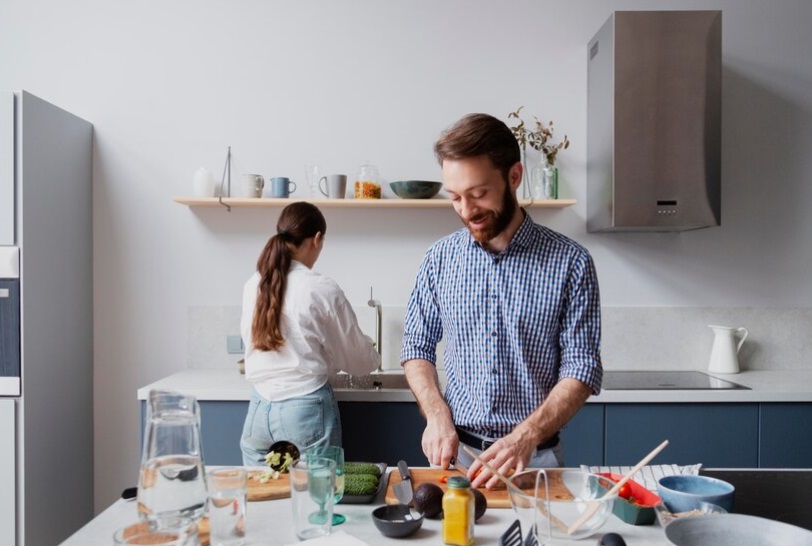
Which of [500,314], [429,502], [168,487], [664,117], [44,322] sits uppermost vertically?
[664,117]

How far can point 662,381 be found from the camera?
3000 mm

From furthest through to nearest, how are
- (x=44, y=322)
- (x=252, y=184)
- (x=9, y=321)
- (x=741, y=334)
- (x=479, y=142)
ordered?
(x=741, y=334), (x=252, y=184), (x=44, y=322), (x=9, y=321), (x=479, y=142)

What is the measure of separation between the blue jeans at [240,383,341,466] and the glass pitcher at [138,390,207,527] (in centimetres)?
136

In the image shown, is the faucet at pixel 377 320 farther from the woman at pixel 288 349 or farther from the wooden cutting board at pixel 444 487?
the wooden cutting board at pixel 444 487

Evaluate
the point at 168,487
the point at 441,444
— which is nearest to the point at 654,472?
the point at 441,444

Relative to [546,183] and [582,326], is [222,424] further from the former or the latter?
[546,183]

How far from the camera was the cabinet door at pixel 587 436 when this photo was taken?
266 cm

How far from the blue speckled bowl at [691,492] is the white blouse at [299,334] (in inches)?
Answer: 54.6

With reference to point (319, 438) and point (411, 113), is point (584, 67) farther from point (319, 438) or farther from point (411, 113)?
point (319, 438)

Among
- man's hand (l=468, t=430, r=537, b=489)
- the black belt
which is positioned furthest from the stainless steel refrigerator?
man's hand (l=468, t=430, r=537, b=489)

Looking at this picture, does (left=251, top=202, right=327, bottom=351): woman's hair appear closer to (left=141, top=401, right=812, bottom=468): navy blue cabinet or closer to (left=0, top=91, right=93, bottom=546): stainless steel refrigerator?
(left=141, top=401, right=812, bottom=468): navy blue cabinet

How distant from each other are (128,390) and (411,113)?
1968 mm

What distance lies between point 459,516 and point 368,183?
2.15 m

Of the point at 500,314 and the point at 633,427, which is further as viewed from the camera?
the point at 633,427
